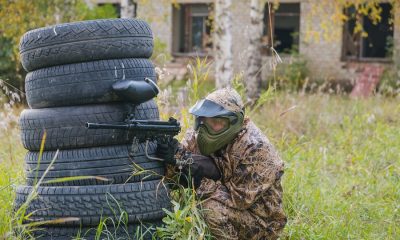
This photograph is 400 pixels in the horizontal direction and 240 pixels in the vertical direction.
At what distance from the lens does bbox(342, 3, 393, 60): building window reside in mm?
26016

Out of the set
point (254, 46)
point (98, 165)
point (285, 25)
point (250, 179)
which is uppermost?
point (285, 25)

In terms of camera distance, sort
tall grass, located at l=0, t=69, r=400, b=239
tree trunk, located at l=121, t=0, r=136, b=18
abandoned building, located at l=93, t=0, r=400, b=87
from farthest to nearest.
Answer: abandoned building, located at l=93, t=0, r=400, b=87 < tree trunk, located at l=121, t=0, r=136, b=18 < tall grass, located at l=0, t=69, r=400, b=239

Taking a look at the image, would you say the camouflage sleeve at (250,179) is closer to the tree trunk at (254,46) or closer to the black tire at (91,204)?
the black tire at (91,204)

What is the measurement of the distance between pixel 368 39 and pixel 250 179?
73.1ft

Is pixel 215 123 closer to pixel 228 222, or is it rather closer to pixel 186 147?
pixel 186 147

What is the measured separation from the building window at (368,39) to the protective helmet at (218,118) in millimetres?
20554

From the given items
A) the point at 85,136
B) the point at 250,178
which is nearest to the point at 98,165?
the point at 85,136

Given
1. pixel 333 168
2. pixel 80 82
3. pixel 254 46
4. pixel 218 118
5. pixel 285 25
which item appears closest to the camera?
pixel 80 82

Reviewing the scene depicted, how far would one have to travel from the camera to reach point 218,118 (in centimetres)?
542

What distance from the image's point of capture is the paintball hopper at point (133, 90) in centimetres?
509

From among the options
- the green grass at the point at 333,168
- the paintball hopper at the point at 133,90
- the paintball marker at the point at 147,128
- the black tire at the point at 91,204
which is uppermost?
the paintball hopper at the point at 133,90

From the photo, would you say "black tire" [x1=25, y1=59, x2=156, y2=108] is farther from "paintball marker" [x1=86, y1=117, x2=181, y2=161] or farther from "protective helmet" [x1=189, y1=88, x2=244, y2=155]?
"protective helmet" [x1=189, y1=88, x2=244, y2=155]

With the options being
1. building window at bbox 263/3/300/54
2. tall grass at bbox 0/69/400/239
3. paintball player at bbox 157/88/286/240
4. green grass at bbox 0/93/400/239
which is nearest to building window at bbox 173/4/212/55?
building window at bbox 263/3/300/54

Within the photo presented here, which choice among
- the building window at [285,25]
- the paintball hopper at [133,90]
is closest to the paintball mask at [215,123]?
the paintball hopper at [133,90]
